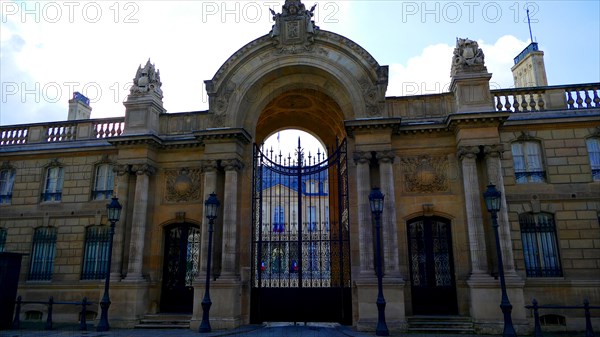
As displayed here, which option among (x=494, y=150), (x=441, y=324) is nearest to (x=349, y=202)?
(x=441, y=324)

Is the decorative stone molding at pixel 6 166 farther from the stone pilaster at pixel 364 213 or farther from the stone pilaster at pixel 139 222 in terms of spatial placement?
the stone pilaster at pixel 364 213

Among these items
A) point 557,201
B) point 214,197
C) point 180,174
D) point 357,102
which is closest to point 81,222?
point 180,174

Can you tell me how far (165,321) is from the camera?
17.3 meters

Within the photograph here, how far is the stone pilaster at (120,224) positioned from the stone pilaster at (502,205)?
49.8 feet

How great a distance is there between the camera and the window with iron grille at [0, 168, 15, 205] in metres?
21.9

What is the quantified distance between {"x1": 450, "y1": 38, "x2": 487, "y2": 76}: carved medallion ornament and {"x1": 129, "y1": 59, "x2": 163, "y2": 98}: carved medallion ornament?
13.5 metres

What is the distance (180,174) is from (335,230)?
763 cm

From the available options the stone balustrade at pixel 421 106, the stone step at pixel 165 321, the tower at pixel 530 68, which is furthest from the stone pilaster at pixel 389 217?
the tower at pixel 530 68

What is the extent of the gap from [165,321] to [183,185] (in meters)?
5.72

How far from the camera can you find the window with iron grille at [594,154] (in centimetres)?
1764

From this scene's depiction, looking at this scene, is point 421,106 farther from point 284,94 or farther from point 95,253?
point 95,253

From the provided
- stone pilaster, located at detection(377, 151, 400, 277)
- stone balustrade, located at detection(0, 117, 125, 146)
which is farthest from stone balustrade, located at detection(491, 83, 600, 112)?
stone balustrade, located at detection(0, 117, 125, 146)

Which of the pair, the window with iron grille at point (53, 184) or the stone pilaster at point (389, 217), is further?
the window with iron grille at point (53, 184)

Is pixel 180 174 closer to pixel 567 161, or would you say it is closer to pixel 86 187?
pixel 86 187
